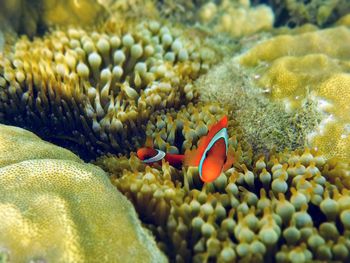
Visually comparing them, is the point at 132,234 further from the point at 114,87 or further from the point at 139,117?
the point at 114,87

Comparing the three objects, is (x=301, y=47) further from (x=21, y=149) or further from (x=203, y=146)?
(x=21, y=149)

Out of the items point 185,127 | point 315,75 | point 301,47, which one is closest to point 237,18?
point 301,47

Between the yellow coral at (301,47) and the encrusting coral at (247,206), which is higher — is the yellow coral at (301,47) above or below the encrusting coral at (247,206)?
above

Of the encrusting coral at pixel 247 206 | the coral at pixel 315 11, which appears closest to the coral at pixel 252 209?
the encrusting coral at pixel 247 206

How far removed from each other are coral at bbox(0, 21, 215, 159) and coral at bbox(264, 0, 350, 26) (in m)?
2.00

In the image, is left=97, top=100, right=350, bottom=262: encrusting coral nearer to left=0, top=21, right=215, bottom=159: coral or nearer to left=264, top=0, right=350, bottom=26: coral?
left=0, top=21, right=215, bottom=159: coral

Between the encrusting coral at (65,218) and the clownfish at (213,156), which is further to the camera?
the clownfish at (213,156)

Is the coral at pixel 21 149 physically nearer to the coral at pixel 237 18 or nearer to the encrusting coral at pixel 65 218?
the encrusting coral at pixel 65 218

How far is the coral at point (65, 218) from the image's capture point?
1.99 m

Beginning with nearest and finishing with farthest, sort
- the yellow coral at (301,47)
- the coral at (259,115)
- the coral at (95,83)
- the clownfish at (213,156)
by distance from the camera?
the clownfish at (213,156) < the coral at (259,115) < the coral at (95,83) < the yellow coral at (301,47)

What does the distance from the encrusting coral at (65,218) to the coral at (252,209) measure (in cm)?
15

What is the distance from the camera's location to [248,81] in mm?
3424

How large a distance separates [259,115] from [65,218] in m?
1.74

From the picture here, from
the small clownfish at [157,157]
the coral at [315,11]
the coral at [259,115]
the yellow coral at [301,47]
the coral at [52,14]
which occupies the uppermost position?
the coral at [315,11]
